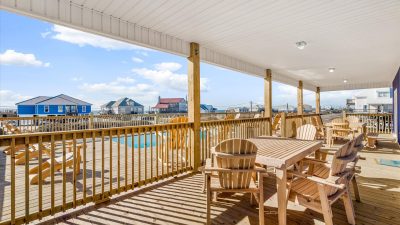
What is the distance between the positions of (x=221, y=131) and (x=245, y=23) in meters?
2.55

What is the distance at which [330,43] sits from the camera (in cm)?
504

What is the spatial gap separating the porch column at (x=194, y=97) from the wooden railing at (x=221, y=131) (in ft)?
0.68

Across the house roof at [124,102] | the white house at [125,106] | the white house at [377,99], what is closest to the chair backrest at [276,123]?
the white house at [377,99]

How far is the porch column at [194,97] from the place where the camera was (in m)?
4.73

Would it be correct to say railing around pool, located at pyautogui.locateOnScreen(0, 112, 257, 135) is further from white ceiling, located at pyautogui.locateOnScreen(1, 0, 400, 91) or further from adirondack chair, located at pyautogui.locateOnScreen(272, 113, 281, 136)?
white ceiling, located at pyautogui.locateOnScreen(1, 0, 400, 91)

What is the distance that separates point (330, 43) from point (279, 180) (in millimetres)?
4214

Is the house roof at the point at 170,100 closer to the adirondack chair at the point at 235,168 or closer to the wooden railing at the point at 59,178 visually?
Answer: the wooden railing at the point at 59,178

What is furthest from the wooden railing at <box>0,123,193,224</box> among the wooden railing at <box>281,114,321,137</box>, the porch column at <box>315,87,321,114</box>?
the porch column at <box>315,87,321,114</box>

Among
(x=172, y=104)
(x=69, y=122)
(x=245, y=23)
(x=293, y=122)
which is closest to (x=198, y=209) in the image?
(x=245, y=23)

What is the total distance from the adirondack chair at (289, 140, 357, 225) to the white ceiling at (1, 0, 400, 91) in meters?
2.23

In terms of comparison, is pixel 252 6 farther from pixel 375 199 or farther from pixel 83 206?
pixel 83 206

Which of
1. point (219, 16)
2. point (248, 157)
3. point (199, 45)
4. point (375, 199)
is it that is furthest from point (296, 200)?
point (199, 45)

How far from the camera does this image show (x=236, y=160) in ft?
7.92

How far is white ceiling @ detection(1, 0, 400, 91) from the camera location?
3.12 metres
